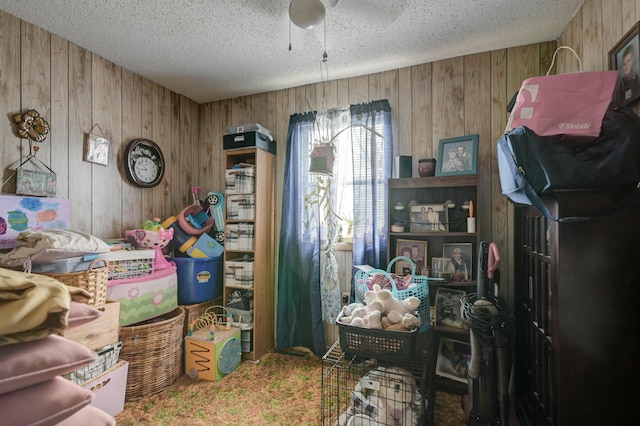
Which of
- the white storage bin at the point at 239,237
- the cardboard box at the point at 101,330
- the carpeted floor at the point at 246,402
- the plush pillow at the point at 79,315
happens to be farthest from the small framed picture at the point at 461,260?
the cardboard box at the point at 101,330

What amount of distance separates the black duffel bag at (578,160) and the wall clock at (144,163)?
272 cm

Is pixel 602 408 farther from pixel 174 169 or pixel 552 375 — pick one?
pixel 174 169

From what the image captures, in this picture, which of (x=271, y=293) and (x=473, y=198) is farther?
(x=271, y=293)

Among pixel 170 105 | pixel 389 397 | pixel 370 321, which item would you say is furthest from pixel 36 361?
pixel 170 105

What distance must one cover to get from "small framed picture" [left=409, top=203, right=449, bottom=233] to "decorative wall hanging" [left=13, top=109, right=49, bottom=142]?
2604mm

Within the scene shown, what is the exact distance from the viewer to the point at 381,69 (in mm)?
2664

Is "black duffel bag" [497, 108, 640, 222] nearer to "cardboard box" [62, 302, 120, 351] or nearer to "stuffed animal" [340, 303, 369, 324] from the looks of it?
"stuffed animal" [340, 303, 369, 324]

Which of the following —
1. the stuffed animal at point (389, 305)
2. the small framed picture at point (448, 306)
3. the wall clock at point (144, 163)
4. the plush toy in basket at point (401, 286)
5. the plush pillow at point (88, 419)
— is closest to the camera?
the plush pillow at point (88, 419)

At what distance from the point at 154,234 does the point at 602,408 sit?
2792 millimetres

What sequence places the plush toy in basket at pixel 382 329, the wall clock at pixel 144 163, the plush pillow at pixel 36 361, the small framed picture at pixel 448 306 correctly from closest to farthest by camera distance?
the plush pillow at pixel 36 361 → the plush toy in basket at pixel 382 329 → the small framed picture at pixel 448 306 → the wall clock at pixel 144 163

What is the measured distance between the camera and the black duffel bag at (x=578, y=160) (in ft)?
3.76

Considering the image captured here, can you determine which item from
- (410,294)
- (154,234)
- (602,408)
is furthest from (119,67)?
(602,408)

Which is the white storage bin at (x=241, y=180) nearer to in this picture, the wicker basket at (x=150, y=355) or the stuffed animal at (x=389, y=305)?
the wicker basket at (x=150, y=355)

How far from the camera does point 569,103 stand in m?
1.27
